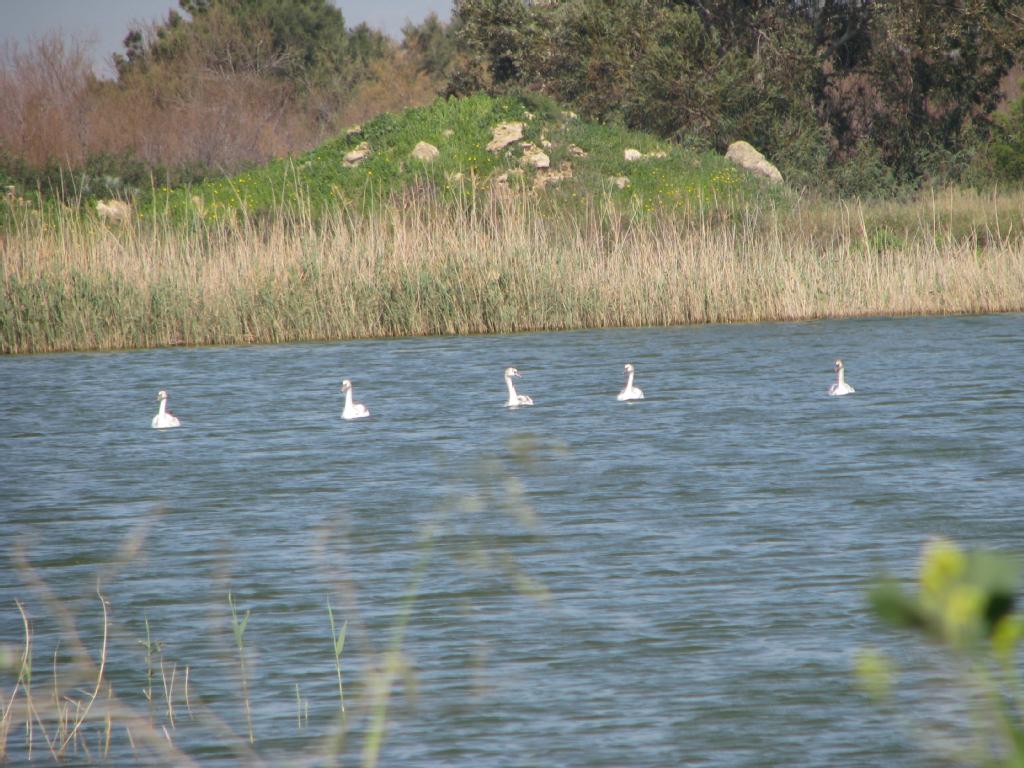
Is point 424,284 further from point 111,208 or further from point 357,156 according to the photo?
point 111,208

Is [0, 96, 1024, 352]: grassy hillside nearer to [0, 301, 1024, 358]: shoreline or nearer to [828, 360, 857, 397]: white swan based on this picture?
[0, 301, 1024, 358]: shoreline

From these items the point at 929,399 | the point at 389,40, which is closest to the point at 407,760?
the point at 929,399

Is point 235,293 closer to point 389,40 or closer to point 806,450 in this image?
point 806,450

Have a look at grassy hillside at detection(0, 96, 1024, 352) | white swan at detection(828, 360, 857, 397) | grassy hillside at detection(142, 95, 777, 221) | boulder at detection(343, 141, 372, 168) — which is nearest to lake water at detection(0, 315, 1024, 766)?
white swan at detection(828, 360, 857, 397)

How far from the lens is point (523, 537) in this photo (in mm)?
Answer: 8703

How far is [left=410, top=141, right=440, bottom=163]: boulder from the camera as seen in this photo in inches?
1246

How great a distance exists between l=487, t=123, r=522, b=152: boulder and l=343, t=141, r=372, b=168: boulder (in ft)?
8.87

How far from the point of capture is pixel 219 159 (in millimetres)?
48438

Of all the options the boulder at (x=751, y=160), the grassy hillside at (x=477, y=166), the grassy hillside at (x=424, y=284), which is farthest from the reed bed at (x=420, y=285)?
the boulder at (x=751, y=160)

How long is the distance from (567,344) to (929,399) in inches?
232

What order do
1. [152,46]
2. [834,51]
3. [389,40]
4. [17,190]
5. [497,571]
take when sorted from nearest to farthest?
[497,571] → [17,190] → [834,51] → [152,46] → [389,40]

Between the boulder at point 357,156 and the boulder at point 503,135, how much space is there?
2702 millimetres

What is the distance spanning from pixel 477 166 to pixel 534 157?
1228 millimetres

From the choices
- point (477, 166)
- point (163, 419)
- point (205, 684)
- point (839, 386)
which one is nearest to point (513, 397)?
point (839, 386)
